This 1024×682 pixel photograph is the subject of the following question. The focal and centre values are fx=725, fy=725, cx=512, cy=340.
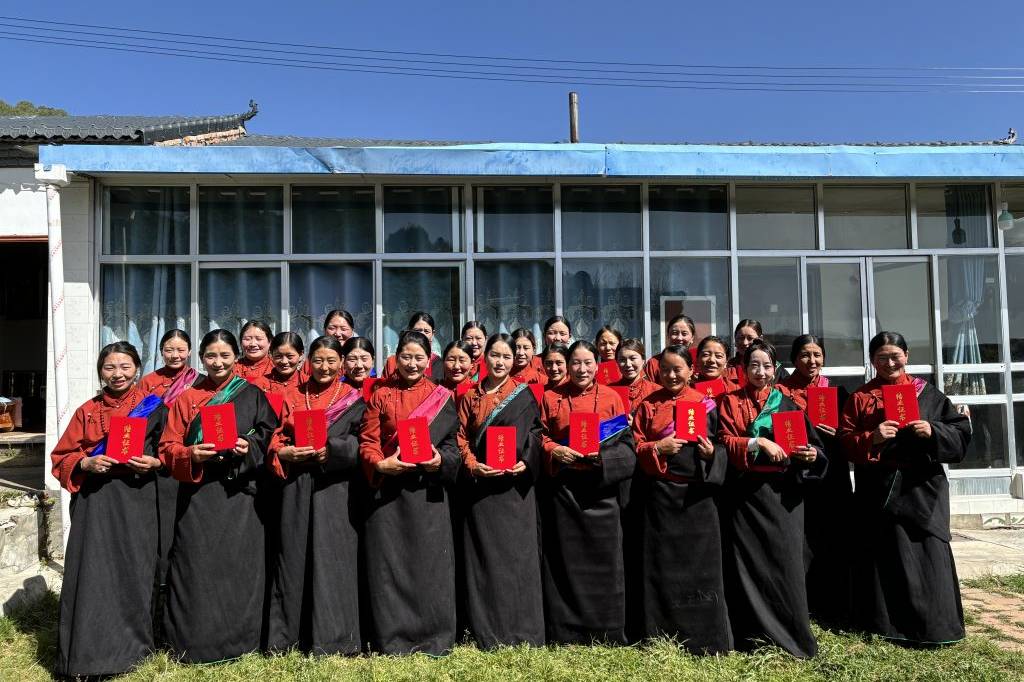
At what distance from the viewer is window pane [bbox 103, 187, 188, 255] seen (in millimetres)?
6973

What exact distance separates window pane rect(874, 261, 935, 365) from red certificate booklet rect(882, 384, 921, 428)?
3762 mm

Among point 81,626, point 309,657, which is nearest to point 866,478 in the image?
point 309,657

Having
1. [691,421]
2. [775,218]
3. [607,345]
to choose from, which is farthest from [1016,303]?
[691,421]

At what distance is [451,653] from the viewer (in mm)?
3908

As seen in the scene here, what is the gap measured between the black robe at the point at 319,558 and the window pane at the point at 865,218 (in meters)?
5.63

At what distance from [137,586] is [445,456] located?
5.76 ft

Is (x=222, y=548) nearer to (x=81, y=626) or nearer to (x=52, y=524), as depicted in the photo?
(x=81, y=626)

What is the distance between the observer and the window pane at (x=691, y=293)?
7.26 meters

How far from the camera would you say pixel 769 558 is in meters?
3.94

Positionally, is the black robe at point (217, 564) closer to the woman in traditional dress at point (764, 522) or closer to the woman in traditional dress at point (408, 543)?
the woman in traditional dress at point (408, 543)

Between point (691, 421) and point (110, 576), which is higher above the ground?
point (691, 421)

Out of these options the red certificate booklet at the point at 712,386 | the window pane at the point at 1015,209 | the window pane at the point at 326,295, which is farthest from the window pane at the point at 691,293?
the window pane at the point at 1015,209

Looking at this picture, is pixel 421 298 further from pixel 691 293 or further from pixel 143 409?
pixel 143 409

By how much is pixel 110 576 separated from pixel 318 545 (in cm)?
107
